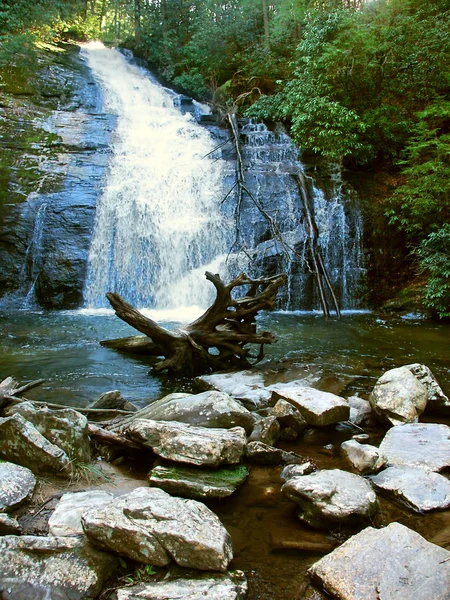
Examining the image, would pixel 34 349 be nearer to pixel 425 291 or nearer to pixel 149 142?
pixel 425 291

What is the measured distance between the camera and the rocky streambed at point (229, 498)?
7.11 ft

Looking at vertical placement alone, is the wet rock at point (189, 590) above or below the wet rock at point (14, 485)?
below

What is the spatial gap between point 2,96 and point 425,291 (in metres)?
15.9

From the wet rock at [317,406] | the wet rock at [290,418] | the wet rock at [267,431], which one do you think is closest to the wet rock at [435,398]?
the wet rock at [317,406]

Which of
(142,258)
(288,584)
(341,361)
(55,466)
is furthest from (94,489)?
(142,258)

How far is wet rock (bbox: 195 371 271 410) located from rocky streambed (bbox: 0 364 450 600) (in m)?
0.33

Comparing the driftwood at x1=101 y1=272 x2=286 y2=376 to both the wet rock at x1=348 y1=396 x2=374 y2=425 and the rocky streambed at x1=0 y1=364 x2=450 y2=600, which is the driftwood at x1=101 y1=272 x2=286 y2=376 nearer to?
the rocky streambed at x1=0 y1=364 x2=450 y2=600

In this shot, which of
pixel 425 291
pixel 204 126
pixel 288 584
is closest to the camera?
pixel 288 584

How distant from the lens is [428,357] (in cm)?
737

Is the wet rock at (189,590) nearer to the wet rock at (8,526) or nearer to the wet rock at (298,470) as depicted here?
the wet rock at (8,526)

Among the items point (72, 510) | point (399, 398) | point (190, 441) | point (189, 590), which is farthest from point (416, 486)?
point (72, 510)

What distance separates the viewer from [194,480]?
9.95 feet

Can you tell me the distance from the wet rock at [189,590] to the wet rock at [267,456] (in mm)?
1420

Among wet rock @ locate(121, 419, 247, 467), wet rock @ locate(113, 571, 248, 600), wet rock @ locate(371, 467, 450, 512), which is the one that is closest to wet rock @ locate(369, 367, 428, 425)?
wet rock @ locate(371, 467, 450, 512)
